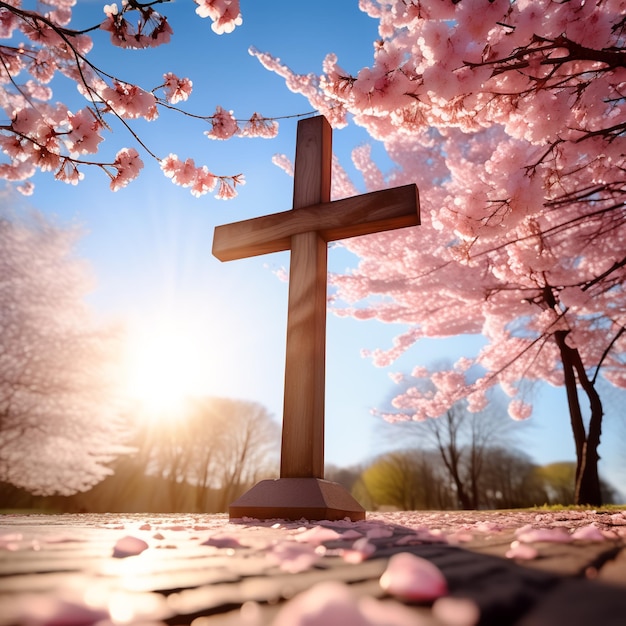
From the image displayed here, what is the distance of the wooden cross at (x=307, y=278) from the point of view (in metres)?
2.52

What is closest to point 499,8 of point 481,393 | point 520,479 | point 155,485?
point 481,393

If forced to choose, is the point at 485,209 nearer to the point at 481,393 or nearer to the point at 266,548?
the point at 266,548

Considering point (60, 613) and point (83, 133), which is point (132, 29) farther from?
point (60, 613)

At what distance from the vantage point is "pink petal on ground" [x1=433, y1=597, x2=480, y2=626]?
1.54 ft

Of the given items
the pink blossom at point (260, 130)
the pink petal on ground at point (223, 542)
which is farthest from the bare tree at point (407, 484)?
the pink petal on ground at point (223, 542)

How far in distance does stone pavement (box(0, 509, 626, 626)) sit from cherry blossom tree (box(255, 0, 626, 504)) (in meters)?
2.79

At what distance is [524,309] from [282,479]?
312 inches

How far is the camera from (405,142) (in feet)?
36.0

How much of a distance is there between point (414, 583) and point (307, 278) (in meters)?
2.58

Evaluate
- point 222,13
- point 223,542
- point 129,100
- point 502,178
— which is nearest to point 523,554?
point 223,542

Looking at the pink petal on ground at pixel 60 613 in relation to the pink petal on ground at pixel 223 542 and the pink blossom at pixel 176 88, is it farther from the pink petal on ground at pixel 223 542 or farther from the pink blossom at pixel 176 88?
the pink blossom at pixel 176 88

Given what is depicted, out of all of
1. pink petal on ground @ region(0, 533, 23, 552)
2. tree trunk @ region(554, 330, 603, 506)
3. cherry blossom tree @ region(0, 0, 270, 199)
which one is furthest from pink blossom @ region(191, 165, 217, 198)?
tree trunk @ region(554, 330, 603, 506)

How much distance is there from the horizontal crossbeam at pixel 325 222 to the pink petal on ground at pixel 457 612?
2660mm

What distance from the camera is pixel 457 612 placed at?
0.49 m
